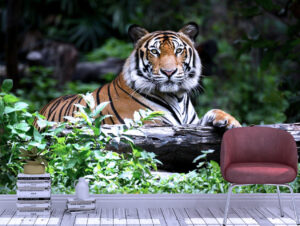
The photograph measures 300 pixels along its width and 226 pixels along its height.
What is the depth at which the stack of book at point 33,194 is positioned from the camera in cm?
294

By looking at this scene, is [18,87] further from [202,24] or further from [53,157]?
A: [202,24]

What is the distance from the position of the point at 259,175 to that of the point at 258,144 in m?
0.36

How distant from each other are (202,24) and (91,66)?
1601 mm

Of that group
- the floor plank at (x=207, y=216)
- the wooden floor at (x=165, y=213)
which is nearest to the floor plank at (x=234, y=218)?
the wooden floor at (x=165, y=213)

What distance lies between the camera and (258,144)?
3.08 m

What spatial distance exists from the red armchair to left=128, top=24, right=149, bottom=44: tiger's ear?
95 cm

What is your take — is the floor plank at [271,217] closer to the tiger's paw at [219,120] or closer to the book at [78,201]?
A: the tiger's paw at [219,120]

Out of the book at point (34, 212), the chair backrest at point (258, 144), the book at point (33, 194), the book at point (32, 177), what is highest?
the chair backrest at point (258, 144)

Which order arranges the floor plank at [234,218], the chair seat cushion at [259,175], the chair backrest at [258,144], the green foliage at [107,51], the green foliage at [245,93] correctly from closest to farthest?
the chair seat cushion at [259,175] → the floor plank at [234,218] → the chair backrest at [258,144] → the green foliage at [245,93] → the green foliage at [107,51]

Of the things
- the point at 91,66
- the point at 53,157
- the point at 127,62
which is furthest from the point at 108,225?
the point at 91,66

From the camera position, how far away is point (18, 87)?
454 cm

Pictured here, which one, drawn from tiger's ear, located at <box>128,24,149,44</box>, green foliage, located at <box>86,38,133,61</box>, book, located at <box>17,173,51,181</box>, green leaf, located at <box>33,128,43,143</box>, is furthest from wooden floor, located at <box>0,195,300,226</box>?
green foliage, located at <box>86,38,133,61</box>

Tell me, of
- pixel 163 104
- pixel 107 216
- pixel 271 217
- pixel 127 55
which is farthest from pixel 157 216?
pixel 127 55

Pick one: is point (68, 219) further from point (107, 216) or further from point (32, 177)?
point (32, 177)
